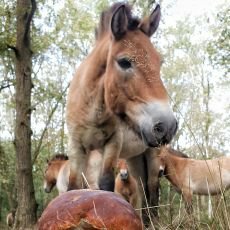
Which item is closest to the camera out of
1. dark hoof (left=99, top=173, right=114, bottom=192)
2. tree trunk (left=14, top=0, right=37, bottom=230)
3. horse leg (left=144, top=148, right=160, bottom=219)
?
dark hoof (left=99, top=173, right=114, bottom=192)

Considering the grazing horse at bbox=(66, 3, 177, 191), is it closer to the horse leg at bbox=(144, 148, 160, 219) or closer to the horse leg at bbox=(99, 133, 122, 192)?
the horse leg at bbox=(99, 133, 122, 192)

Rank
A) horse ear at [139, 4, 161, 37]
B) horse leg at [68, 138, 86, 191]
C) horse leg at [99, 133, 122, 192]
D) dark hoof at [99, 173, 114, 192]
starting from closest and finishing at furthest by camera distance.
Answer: horse ear at [139, 4, 161, 37]
dark hoof at [99, 173, 114, 192]
horse leg at [99, 133, 122, 192]
horse leg at [68, 138, 86, 191]

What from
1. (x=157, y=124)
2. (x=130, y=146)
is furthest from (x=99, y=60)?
(x=157, y=124)

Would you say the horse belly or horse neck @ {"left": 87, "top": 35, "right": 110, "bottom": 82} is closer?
horse neck @ {"left": 87, "top": 35, "right": 110, "bottom": 82}

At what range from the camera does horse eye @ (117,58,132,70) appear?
4.91 metres

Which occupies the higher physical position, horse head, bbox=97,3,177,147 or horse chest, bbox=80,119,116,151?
horse head, bbox=97,3,177,147

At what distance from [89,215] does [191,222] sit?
77cm

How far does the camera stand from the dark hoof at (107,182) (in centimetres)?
575

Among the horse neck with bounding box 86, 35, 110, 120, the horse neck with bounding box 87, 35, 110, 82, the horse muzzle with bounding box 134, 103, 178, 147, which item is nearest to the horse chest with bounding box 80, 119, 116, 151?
the horse neck with bounding box 86, 35, 110, 120

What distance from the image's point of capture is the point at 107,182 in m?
5.76

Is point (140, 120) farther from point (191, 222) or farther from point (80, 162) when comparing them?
point (80, 162)

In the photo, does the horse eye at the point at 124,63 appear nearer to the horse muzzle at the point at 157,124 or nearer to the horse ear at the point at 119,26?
the horse ear at the point at 119,26

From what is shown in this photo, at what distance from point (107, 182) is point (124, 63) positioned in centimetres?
161

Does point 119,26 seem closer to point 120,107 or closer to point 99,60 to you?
point 99,60
